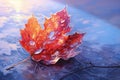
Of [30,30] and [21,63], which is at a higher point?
[30,30]

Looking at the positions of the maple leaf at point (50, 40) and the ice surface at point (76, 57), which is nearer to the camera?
the ice surface at point (76, 57)

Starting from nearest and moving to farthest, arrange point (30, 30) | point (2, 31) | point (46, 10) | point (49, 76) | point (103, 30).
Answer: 1. point (49, 76)
2. point (30, 30)
3. point (2, 31)
4. point (103, 30)
5. point (46, 10)

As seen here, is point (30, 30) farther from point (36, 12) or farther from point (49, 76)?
point (36, 12)

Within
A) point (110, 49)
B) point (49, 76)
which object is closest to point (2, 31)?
point (49, 76)

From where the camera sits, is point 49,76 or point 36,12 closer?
point 49,76

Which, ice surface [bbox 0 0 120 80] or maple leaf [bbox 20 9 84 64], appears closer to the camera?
ice surface [bbox 0 0 120 80]

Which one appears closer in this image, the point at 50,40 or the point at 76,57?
the point at 50,40

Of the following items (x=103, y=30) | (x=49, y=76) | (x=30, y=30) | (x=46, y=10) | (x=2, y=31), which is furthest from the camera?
(x=46, y=10)

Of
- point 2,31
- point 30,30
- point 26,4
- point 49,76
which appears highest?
point 26,4
